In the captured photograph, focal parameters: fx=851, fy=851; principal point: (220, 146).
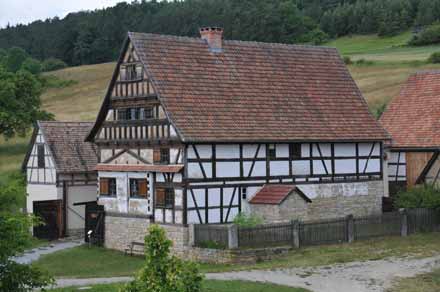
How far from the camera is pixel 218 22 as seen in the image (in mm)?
129375

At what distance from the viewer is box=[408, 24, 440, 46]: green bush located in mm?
102688

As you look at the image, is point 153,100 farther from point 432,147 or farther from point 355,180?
Answer: point 432,147

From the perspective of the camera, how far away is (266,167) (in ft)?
123

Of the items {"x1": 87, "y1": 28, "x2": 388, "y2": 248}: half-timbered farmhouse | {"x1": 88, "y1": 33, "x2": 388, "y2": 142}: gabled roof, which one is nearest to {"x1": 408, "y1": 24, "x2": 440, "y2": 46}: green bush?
{"x1": 88, "y1": 33, "x2": 388, "y2": 142}: gabled roof

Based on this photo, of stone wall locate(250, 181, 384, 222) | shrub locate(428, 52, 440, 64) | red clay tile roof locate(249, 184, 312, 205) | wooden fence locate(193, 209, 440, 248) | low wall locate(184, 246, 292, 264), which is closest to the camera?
low wall locate(184, 246, 292, 264)

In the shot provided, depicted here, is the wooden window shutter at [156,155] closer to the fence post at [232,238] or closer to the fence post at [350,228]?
the fence post at [232,238]

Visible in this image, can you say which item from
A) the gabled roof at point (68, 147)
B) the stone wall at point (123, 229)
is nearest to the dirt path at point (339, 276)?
the stone wall at point (123, 229)

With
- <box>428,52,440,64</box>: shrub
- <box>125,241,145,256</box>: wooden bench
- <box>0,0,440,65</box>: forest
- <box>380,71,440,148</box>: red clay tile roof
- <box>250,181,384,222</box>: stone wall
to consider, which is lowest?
<box>125,241,145,256</box>: wooden bench

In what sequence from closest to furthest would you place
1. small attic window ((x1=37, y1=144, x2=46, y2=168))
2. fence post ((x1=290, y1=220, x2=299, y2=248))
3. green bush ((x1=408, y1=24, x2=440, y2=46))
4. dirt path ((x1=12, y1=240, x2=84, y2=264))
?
fence post ((x1=290, y1=220, x2=299, y2=248)) < dirt path ((x1=12, y1=240, x2=84, y2=264)) < small attic window ((x1=37, y1=144, x2=46, y2=168)) < green bush ((x1=408, y1=24, x2=440, y2=46))

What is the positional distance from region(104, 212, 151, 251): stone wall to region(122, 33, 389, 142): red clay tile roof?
526 cm

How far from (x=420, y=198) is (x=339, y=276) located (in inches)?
458

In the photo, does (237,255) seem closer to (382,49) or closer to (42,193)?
(42,193)

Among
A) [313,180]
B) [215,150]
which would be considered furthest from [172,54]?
[313,180]

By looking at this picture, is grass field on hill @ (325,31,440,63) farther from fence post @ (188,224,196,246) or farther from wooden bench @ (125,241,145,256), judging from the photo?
fence post @ (188,224,196,246)
